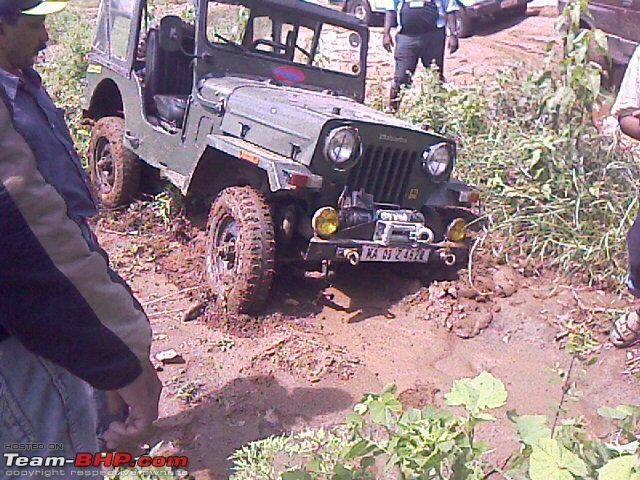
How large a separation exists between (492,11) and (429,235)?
8.41m

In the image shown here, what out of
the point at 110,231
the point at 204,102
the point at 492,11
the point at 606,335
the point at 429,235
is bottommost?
the point at 110,231

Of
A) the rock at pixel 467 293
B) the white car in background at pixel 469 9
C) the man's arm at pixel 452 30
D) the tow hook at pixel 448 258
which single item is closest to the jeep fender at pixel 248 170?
the tow hook at pixel 448 258

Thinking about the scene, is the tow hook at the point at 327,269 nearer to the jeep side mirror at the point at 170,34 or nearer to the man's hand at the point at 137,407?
the jeep side mirror at the point at 170,34

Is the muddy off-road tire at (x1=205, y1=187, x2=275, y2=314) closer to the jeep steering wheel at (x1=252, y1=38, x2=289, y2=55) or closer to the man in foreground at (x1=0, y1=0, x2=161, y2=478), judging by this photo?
the jeep steering wheel at (x1=252, y1=38, x2=289, y2=55)

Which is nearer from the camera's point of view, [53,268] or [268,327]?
[53,268]

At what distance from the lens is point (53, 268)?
1.12m

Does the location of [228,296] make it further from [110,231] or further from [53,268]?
[53,268]

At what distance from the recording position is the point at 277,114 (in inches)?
161

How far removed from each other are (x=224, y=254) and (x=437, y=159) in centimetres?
137

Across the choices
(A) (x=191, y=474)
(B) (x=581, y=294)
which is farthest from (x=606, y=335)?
(A) (x=191, y=474)

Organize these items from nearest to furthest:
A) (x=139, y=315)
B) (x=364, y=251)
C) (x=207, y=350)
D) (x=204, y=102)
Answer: (x=139, y=315), (x=207, y=350), (x=364, y=251), (x=204, y=102)

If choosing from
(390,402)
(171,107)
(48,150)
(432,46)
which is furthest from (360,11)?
(48,150)

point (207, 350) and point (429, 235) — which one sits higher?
point (429, 235)

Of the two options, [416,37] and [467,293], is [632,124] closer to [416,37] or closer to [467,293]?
[467,293]
